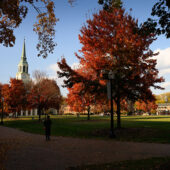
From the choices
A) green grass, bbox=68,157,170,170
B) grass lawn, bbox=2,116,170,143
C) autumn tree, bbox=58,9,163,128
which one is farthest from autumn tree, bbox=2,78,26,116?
green grass, bbox=68,157,170,170

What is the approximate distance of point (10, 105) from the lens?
49.0 m

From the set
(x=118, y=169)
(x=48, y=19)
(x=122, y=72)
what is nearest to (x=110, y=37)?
(x=122, y=72)

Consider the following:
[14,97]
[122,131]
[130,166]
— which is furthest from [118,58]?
[14,97]

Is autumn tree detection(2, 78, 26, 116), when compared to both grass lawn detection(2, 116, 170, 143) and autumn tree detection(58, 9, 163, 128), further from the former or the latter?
autumn tree detection(58, 9, 163, 128)

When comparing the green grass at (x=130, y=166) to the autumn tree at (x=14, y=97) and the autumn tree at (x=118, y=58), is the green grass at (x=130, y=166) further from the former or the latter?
the autumn tree at (x=14, y=97)

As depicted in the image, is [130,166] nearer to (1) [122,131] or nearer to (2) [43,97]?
(1) [122,131]

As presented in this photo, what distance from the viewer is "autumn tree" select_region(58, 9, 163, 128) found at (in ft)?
48.1

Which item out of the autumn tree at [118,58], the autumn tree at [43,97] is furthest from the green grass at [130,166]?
the autumn tree at [43,97]

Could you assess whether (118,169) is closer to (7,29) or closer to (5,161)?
(5,161)

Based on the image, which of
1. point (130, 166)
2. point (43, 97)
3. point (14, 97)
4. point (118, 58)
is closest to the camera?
point (130, 166)

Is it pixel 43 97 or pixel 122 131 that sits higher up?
pixel 43 97

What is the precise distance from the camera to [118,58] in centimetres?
1511

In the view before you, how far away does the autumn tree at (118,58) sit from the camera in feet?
48.1

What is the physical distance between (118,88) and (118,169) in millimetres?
9940
